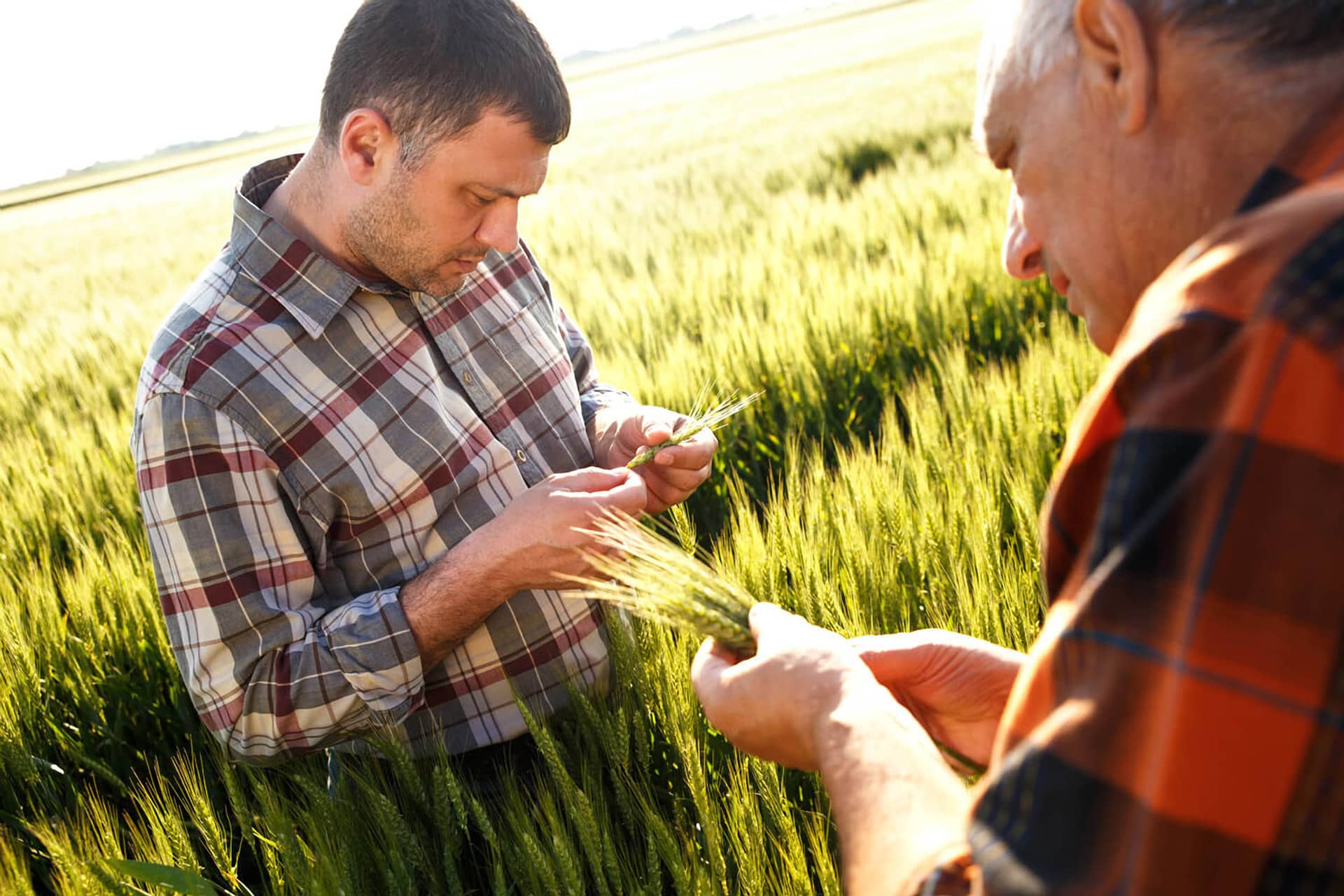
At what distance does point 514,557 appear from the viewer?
1.56m

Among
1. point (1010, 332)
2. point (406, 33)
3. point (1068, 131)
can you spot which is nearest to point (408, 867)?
point (1068, 131)

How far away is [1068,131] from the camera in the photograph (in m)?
0.83

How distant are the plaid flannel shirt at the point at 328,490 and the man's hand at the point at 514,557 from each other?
5 centimetres

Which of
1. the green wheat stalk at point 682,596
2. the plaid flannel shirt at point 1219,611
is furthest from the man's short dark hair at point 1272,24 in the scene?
the green wheat stalk at point 682,596

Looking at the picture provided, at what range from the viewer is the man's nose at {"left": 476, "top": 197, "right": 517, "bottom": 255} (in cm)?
179

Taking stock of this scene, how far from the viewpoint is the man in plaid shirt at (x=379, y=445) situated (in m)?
1.53

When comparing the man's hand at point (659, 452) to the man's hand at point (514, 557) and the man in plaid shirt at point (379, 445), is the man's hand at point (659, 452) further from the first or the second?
the man's hand at point (514, 557)

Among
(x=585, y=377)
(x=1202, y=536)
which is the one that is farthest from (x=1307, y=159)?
(x=585, y=377)

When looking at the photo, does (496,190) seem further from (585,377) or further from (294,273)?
(585,377)

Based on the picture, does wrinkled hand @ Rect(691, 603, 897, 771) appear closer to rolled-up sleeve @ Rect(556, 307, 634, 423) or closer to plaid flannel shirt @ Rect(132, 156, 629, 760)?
plaid flannel shirt @ Rect(132, 156, 629, 760)

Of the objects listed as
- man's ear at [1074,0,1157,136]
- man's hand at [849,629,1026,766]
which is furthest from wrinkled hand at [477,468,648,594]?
man's ear at [1074,0,1157,136]

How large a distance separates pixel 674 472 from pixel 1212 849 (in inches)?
56.3

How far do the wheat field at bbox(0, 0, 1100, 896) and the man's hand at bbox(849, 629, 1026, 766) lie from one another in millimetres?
243

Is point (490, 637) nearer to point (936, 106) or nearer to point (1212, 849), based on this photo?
point (1212, 849)
